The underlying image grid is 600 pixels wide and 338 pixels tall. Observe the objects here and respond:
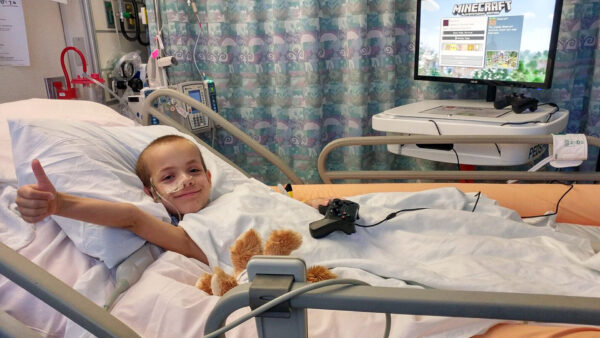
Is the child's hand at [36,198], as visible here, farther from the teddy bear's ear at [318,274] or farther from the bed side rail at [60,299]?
the teddy bear's ear at [318,274]

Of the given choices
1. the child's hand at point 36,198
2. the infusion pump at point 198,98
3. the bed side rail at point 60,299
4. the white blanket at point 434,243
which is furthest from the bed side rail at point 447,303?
the infusion pump at point 198,98

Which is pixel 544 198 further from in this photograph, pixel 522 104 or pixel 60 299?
pixel 60 299

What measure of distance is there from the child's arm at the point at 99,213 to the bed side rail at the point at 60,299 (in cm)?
15

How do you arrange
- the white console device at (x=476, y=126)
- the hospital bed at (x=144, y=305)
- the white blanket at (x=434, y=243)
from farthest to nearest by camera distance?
the white console device at (x=476, y=126), the white blanket at (x=434, y=243), the hospital bed at (x=144, y=305)

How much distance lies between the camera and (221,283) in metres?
0.96

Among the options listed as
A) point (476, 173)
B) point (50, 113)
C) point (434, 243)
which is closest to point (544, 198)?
point (476, 173)

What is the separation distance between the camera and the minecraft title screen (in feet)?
5.95

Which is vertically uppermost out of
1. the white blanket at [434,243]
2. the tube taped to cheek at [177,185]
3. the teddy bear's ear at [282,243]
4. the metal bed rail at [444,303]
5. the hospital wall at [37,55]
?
the hospital wall at [37,55]

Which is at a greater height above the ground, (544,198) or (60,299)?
(60,299)

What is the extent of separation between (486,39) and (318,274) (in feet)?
4.97

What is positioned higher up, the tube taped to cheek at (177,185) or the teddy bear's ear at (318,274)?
the tube taped to cheek at (177,185)

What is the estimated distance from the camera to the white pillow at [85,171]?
102cm

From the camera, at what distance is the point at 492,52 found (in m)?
1.95

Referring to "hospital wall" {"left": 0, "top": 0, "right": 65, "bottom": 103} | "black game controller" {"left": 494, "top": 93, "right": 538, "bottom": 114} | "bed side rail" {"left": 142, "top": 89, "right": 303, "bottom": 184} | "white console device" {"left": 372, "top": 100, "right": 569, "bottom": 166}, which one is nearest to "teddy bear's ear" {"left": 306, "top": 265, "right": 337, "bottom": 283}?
"bed side rail" {"left": 142, "top": 89, "right": 303, "bottom": 184}
